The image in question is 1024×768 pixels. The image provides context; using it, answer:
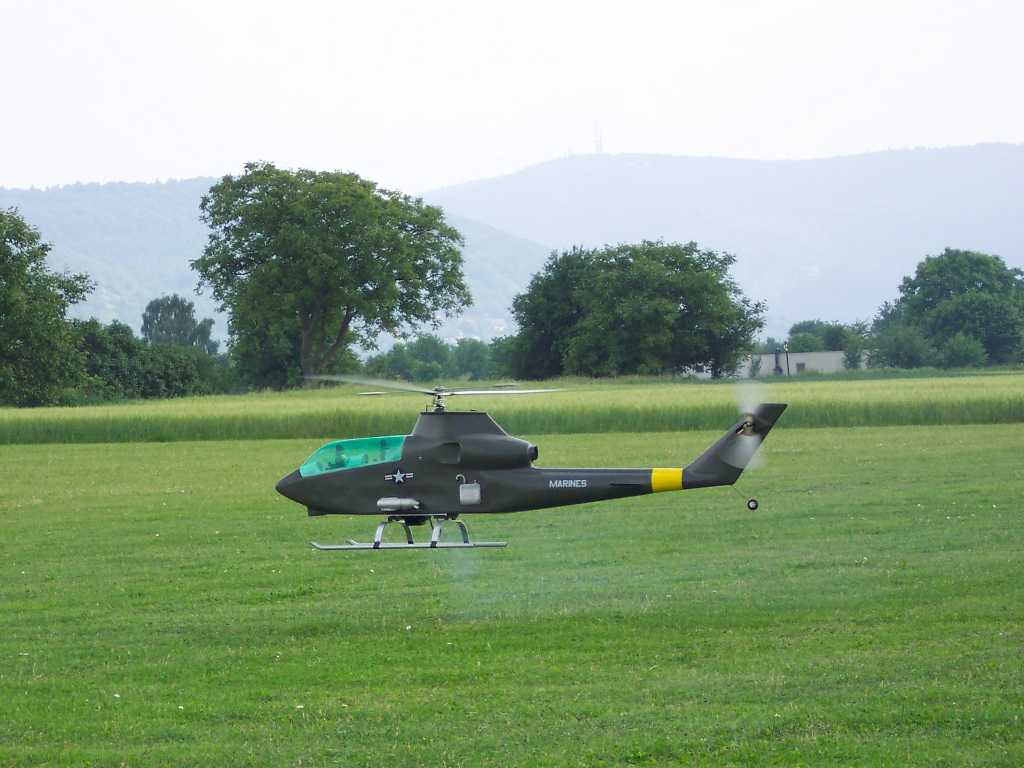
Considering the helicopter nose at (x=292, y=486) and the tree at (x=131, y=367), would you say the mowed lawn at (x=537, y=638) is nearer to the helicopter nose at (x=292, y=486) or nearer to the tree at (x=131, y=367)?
the helicopter nose at (x=292, y=486)

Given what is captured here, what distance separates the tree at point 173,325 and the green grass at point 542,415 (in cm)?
12028

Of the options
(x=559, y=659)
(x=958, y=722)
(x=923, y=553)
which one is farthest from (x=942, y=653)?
(x=923, y=553)

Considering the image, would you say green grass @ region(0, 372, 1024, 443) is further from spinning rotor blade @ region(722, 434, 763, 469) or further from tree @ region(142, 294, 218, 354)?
tree @ region(142, 294, 218, 354)

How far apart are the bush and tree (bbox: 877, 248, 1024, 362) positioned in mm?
5004

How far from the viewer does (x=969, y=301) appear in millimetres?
123562

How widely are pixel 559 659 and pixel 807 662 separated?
2075mm

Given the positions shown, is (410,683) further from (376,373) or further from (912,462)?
Result: (376,373)

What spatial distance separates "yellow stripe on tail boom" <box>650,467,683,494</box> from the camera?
14102 mm

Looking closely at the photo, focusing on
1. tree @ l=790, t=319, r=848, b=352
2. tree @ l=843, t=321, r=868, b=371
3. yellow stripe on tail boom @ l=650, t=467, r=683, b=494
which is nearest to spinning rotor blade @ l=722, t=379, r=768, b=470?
yellow stripe on tail boom @ l=650, t=467, r=683, b=494

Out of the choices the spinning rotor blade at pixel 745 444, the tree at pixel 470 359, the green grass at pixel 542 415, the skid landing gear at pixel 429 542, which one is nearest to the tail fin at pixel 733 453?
the spinning rotor blade at pixel 745 444

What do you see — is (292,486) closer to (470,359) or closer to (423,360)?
(423,360)

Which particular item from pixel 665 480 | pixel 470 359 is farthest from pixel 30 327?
pixel 470 359

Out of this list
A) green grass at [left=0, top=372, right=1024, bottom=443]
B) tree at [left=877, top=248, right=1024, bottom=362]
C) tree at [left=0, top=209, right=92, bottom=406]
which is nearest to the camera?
green grass at [left=0, top=372, right=1024, bottom=443]

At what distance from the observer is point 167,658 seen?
1228 centimetres
